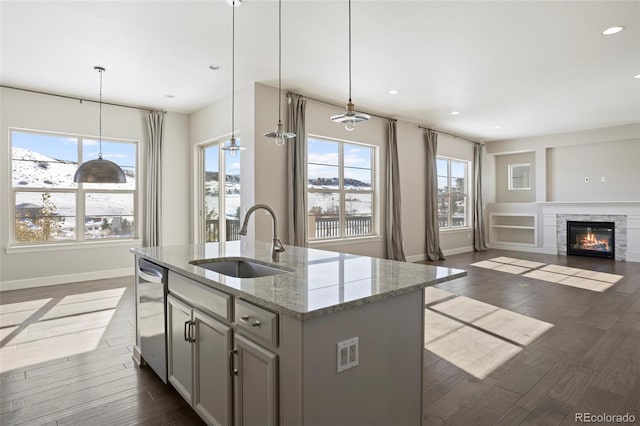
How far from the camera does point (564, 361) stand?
2777mm

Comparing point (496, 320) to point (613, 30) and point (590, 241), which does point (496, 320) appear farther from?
point (590, 241)

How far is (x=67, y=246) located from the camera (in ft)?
18.3

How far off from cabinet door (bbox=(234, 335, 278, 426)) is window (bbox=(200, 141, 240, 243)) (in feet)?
14.1

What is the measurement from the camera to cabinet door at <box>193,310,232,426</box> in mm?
1693

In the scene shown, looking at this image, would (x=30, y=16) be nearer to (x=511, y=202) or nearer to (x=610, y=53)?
(x=610, y=53)

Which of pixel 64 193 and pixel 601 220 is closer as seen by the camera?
pixel 64 193

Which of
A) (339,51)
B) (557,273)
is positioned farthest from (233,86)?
(557,273)

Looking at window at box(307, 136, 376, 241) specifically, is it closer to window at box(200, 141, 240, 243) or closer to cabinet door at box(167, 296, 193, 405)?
window at box(200, 141, 240, 243)

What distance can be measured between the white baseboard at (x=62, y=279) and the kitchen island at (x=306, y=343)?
4567 mm

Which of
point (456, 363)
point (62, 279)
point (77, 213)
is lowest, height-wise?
point (456, 363)

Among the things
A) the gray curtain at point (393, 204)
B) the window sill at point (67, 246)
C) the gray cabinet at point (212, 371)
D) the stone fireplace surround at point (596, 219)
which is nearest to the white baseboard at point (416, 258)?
the gray curtain at point (393, 204)

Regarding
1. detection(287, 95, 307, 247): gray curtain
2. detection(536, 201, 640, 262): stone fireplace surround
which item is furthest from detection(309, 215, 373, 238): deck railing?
detection(536, 201, 640, 262): stone fireplace surround

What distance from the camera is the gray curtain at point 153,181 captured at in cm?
622

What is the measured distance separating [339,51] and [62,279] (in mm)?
5223
